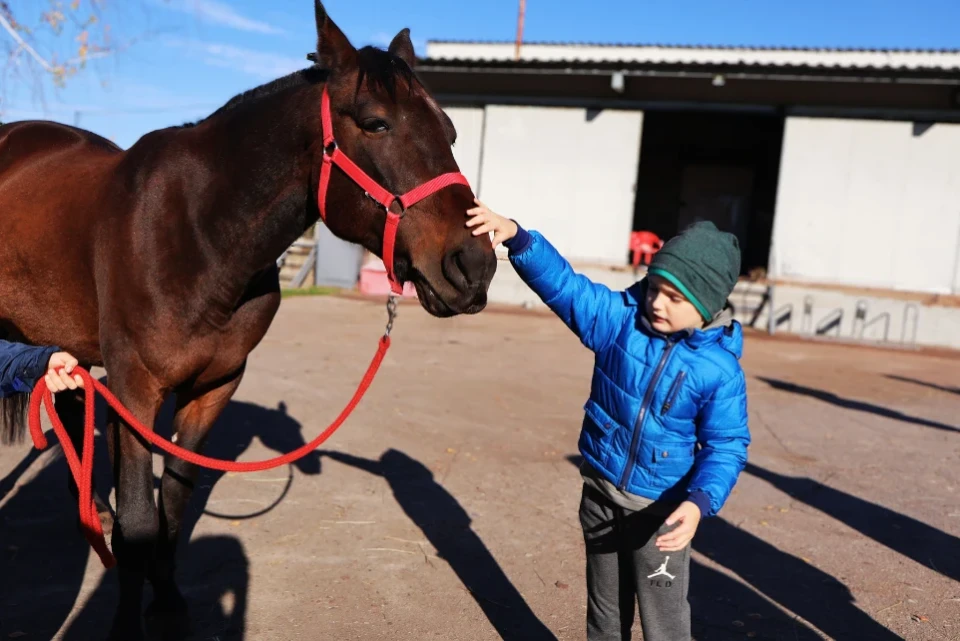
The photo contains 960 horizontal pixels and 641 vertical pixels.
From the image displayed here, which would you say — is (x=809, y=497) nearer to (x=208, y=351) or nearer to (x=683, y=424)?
(x=683, y=424)

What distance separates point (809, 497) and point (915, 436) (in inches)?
96.2

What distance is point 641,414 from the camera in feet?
7.08

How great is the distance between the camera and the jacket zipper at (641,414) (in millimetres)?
2141

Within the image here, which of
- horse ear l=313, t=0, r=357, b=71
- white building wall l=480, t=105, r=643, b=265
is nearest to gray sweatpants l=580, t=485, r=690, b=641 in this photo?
→ horse ear l=313, t=0, r=357, b=71

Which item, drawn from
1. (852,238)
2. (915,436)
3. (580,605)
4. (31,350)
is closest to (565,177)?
(852,238)

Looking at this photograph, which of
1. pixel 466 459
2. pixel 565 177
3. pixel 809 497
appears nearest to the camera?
pixel 809 497

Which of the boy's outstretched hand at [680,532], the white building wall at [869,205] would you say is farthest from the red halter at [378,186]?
the white building wall at [869,205]

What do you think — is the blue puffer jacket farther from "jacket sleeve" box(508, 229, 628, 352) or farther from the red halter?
the red halter

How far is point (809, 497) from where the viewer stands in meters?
4.66

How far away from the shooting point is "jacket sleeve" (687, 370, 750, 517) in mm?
2031

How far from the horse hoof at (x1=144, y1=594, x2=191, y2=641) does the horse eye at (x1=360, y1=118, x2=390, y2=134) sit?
190 centimetres

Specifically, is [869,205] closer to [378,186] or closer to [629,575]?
[629,575]

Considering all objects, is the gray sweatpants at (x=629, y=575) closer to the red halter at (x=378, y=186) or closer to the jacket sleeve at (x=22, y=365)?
the red halter at (x=378, y=186)

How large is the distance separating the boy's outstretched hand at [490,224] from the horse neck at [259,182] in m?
0.59
